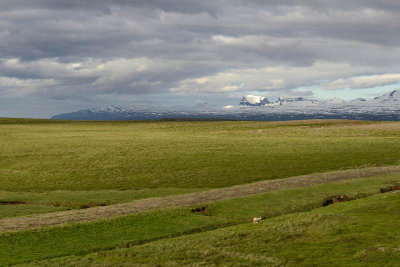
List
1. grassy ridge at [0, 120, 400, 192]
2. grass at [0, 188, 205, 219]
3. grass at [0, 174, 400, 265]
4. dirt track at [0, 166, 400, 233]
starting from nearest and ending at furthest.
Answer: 1. grass at [0, 174, 400, 265]
2. dirt track at [0, 166, 400, 233]
3. grass at [0, 188, 205, 219]
4. grassy ridge at [0, 120, 400, 192]

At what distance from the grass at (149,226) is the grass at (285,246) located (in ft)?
5.69

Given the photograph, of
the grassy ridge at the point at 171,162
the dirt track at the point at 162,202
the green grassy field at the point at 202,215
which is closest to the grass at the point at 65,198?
the green grassy field at the point at 202,215

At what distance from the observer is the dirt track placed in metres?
31.0

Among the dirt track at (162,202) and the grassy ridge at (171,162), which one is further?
the grassy ridge at (171,162)

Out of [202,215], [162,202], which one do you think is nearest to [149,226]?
[202,215]

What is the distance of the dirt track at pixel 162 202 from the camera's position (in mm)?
31016

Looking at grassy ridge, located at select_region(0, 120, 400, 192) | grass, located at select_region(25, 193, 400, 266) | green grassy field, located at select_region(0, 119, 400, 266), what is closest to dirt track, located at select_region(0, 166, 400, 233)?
green grassy field, located at select_region(0, 119, 400, 266)

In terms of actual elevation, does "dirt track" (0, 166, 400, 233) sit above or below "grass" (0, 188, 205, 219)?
above

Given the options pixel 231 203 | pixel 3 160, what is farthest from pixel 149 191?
pixel 3 160

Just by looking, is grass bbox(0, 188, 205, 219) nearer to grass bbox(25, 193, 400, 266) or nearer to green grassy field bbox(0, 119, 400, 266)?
green grassy field bbox(0, 119, 400, 266)

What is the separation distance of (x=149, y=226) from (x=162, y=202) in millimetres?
8399

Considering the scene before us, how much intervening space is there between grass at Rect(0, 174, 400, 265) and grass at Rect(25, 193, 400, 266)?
173 centimetres

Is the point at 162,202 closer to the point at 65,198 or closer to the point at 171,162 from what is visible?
the point at 65,198

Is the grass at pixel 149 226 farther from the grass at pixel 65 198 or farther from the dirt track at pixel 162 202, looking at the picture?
the grass at pixel 65 198
